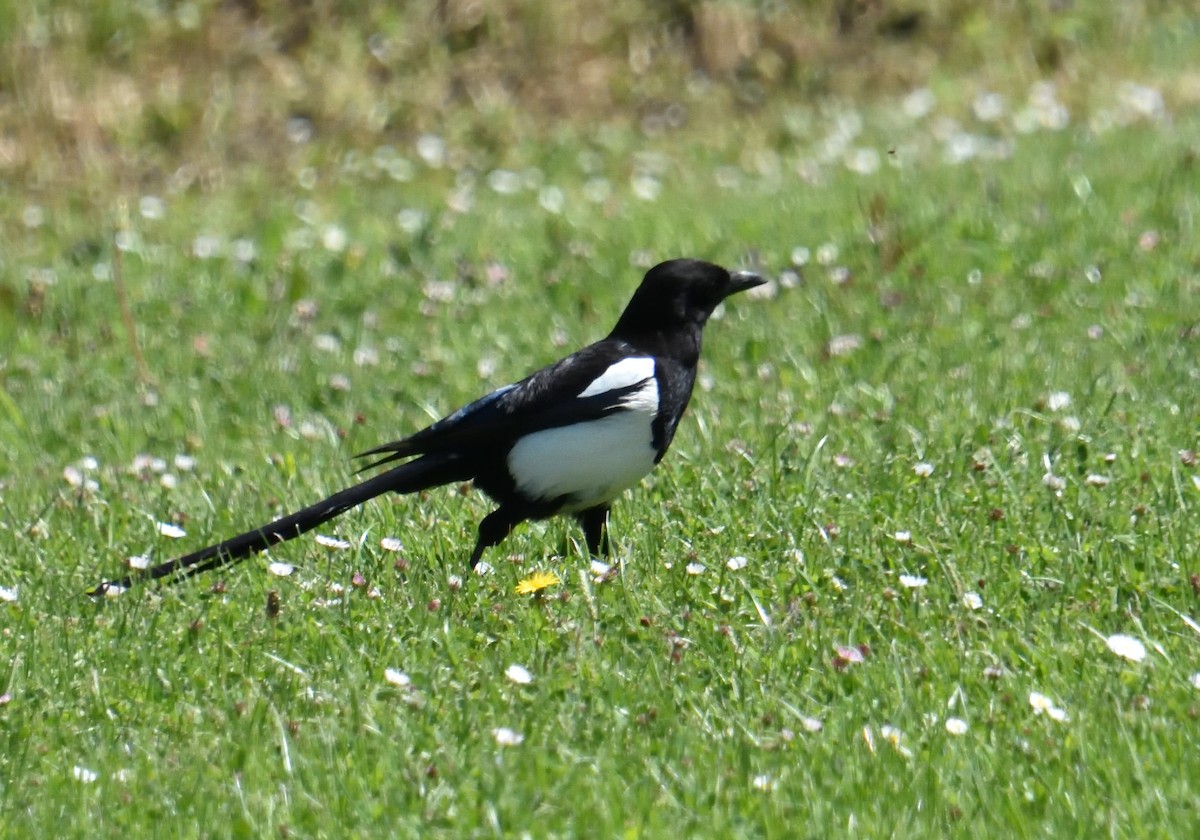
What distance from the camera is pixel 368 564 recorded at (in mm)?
4434

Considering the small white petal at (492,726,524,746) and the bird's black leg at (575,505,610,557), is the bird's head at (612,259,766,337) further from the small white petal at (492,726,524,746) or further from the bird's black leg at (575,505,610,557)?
the small white petal at (492,726,524,746)

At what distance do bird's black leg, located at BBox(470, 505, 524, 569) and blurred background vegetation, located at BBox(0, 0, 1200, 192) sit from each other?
653cm

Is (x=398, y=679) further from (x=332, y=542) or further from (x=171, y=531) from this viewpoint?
(x=171, y=531)

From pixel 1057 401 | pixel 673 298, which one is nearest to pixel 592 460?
pixel 673 298

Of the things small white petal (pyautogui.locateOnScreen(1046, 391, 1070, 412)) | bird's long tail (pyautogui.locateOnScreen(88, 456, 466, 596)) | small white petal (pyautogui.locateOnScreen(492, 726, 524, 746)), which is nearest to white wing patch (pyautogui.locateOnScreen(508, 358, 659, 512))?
bird's long tail (pyautogui.locateOnScreen(88, 456, 466, 596))

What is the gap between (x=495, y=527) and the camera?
14.4 feet

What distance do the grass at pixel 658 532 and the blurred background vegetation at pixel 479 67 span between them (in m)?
1.52

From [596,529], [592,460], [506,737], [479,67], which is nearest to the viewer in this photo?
[506,737]

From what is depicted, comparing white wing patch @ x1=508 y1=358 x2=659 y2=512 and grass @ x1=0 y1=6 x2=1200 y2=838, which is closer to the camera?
grass @ x1=0 y1=6 x2=1200 y2=838

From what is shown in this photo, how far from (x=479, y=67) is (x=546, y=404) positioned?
25.1 feet

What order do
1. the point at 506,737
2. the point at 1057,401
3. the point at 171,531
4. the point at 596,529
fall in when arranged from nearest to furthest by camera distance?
the point at 506,737, the point at 596,529, the point at 171,531, the point at 1057,401

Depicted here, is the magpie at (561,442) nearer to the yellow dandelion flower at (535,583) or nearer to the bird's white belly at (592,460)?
the bird's white belly at (592,460)

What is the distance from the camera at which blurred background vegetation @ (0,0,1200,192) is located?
34.6 ft

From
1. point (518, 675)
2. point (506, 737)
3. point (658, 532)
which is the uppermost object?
point (506, 737)
